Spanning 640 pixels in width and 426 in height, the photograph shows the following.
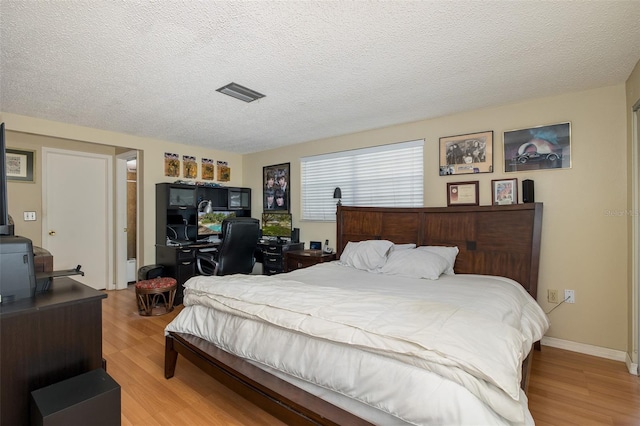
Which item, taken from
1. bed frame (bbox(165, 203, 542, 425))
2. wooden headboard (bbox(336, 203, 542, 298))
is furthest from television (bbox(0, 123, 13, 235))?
wooden headboard (bbox(336, 203, 542, 298))

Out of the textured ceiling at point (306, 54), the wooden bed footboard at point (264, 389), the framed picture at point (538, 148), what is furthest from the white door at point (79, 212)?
the framed picture at point (538, 148)

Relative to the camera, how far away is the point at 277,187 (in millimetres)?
5242

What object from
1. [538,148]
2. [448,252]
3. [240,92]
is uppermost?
[240,92]

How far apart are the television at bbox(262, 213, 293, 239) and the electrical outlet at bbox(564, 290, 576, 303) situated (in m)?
3.52

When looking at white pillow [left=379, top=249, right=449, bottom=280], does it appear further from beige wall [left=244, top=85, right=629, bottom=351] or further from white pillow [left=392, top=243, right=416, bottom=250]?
beige wall [left=244, top=85, right=629, bottom=351]

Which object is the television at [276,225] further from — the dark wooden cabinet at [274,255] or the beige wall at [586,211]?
the beige wall at [586,211]

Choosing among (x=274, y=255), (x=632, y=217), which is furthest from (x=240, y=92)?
(x=632, y=217)

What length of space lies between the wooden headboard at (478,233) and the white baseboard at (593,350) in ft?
1.79

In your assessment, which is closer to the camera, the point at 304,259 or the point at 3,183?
the point at 3,183

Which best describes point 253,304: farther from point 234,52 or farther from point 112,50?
point 112,50

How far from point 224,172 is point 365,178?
275 centimetres

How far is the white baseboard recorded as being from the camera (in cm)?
246

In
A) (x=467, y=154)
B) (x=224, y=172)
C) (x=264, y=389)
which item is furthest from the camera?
(x=224, y=172)

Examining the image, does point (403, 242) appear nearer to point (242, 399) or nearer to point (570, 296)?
point (570, 296)
